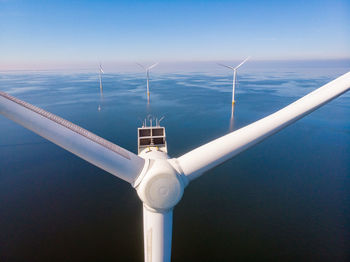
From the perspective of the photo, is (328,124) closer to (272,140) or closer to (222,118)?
(272,140)

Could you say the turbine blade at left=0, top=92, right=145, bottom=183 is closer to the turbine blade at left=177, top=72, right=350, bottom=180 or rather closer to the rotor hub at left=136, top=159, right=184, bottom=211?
the rotor hub at left=136, top=159, right=184, bottom=211

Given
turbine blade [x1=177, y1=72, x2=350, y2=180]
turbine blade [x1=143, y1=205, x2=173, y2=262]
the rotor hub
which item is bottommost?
turbine blade [x1=143, y1=205, x2=173, y2=262]

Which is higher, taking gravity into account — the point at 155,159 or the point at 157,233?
the point at 155,159

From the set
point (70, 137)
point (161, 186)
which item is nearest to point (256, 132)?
point (161, 186)

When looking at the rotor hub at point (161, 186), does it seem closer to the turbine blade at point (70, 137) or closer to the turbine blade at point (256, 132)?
the turbine blade at point (70, 137)

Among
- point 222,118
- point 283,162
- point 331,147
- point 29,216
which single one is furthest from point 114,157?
point 222,118

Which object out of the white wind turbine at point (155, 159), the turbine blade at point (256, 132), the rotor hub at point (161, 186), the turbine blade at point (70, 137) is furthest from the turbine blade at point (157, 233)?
the turbine blade at point (256, 132)

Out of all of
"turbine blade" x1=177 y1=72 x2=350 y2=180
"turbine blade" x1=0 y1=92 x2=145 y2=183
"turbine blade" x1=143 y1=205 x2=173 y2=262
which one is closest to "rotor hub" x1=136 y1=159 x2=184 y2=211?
"turbine blade" x1=0 y1=92 x2=145 y2=183

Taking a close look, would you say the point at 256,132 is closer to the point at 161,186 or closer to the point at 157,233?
the point at 161,186
